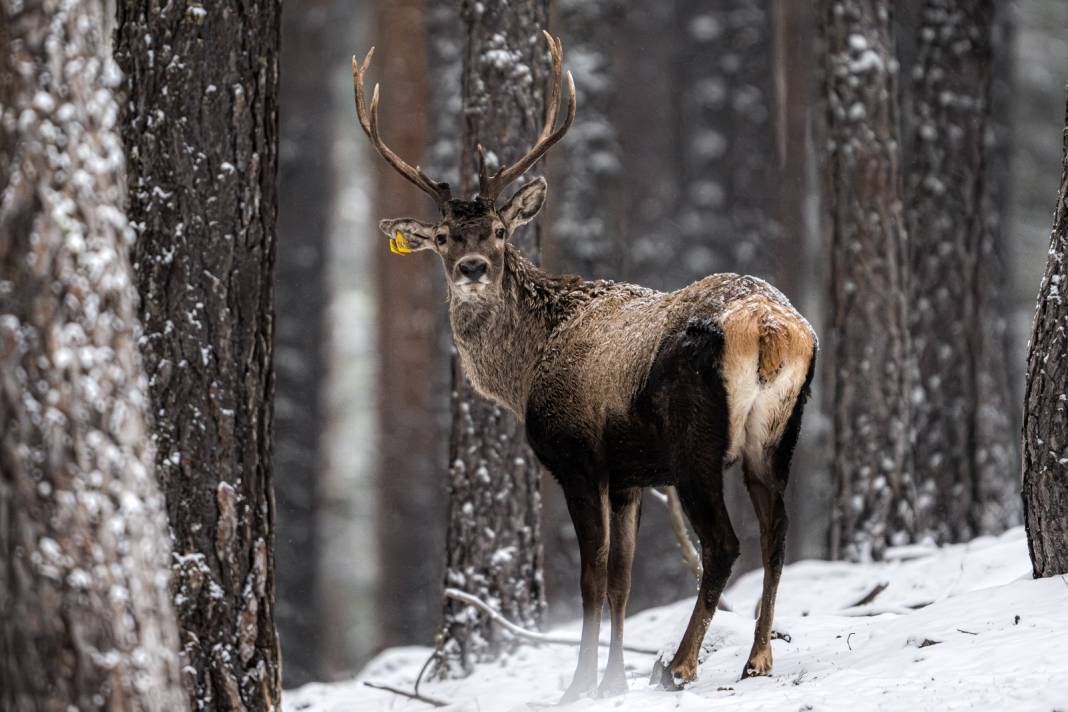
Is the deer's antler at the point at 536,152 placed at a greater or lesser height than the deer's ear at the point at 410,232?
greater

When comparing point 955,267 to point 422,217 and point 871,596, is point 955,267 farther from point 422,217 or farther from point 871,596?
point 422,217

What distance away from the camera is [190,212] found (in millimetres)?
5930

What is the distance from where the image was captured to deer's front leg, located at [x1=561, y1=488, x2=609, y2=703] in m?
6.36

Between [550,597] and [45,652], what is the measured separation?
1043cm

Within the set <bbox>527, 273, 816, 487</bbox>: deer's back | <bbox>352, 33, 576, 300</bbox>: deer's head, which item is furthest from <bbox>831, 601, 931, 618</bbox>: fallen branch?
<bbox>352, 33, 576, 300</bbox>: deer's head

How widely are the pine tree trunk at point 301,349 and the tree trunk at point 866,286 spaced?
9.66m

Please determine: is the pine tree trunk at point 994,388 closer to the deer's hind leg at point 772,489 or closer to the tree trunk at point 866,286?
the tree trunk at point 866,286

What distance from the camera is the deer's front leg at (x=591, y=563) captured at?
20.9 feet

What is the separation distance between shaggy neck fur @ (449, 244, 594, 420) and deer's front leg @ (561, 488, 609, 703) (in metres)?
0.87

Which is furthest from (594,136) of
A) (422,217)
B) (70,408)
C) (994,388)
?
(70,408)

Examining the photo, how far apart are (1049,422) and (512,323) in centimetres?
296

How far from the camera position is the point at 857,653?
18.5ft

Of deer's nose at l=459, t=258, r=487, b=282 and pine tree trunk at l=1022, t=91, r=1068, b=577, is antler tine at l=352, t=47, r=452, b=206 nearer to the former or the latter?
deer's nose at l=459, t=258, r=487, b=282

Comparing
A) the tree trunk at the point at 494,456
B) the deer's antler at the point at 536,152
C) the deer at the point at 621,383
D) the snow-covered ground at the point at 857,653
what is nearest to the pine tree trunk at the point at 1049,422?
the snow-covered ground at the point at 857,653
